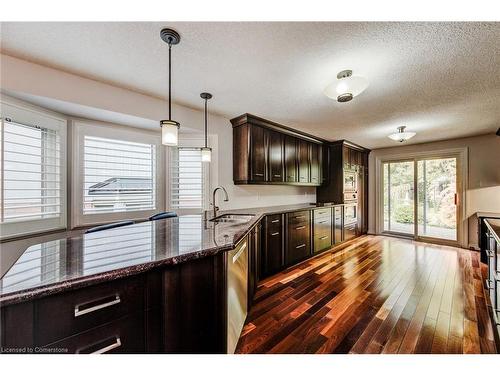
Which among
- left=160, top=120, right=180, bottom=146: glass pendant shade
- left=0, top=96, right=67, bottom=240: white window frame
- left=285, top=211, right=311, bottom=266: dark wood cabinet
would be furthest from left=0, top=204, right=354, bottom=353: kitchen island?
left=285, top=211, right=311, bottom=266: dark wood cabinet

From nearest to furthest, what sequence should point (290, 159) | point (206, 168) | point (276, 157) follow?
point (206, 168) < point (276, 157) < point (290, 159)

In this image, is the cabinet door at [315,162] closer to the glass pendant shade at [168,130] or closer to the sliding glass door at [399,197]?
the sliding glass door at [399,197]

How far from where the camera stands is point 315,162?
4.32 meters

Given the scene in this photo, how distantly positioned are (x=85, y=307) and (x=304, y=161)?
381 cm

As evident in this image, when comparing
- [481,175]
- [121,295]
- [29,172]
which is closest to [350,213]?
[481,175]

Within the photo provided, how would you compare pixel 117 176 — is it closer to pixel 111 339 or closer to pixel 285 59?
pixel 111 339

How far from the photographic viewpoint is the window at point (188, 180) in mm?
2945

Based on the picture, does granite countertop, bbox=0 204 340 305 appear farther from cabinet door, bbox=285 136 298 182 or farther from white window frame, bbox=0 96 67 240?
cabinet door, bbox=285 136 298 182

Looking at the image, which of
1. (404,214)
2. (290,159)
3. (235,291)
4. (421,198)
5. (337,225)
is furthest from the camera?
(404,214)

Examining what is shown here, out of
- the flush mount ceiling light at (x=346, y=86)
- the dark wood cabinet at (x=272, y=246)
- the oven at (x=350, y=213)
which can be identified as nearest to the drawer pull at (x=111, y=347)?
the dark wood cabinet at (x=272, y=246)

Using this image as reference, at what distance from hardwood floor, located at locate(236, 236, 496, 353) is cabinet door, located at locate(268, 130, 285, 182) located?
5.00 feet

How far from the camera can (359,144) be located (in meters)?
4.88

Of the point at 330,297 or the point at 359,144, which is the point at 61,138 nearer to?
the point at 330,297
